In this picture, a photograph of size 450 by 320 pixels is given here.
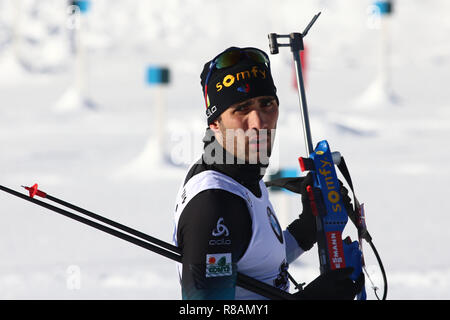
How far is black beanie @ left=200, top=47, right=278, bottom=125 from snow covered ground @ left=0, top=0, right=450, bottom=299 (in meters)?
4.50

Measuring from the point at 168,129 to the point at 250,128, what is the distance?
1294cm

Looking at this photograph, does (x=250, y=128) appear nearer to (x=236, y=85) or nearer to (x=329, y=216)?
(x=236, y=85)

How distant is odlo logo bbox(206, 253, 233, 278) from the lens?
8.36 ft

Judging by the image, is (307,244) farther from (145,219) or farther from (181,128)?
(181,128)

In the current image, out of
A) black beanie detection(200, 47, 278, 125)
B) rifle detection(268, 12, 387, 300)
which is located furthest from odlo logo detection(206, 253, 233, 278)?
black beanie detection(200, 47, 278, 125)

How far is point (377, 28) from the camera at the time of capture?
26547mm

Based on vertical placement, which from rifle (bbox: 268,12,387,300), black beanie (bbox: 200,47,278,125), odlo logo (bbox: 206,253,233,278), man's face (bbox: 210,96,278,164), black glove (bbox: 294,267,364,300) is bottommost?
black glove (bbox: 294,267,364,300)

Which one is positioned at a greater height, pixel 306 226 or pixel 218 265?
pixel 306 226

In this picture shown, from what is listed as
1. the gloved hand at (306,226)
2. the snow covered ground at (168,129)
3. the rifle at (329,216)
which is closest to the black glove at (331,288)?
the rifle at (329,216)

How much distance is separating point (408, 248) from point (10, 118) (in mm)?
10431

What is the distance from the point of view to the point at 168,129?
51.4ft

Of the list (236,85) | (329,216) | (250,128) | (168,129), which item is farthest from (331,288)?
(168,129)

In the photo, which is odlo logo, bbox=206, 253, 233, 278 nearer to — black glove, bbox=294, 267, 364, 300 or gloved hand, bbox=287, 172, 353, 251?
black glove, bbox=294, 267, 364, 300

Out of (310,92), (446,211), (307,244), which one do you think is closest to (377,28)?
(310,92)
